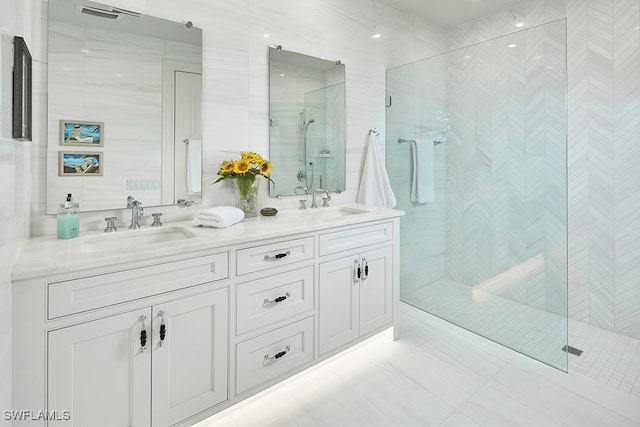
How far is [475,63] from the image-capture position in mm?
2535

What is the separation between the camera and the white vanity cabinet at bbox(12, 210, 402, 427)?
112 centimetres

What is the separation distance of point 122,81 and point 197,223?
2.59ft

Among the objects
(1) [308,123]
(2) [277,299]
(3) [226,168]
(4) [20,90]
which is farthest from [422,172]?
(4) [20,90]

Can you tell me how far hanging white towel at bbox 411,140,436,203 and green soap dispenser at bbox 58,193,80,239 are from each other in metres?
2.43

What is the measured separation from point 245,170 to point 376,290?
3.71ft

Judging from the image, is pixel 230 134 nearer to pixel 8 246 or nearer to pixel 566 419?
pixel 8 246

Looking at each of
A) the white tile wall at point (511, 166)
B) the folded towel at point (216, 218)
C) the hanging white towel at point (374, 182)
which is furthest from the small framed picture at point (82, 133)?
the white tile wall at point (511, 166)

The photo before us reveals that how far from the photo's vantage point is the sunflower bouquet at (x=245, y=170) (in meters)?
1.97

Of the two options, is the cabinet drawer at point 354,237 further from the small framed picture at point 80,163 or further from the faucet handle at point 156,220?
the small framed picture at point 80,163

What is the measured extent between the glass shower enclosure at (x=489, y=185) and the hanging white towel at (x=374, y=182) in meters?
0.20

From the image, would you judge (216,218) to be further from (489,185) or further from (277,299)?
(489,185)

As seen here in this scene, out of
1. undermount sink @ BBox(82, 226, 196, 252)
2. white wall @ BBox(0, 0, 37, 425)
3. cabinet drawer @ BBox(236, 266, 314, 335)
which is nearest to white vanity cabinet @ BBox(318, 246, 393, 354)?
cabinet drawer @ BBox(236, 266, 314, 335)

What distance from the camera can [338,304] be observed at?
1984 millimetres

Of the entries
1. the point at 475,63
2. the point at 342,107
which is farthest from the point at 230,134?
the point at 475,63
